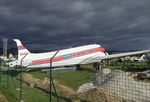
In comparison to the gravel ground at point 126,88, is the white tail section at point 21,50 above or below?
above

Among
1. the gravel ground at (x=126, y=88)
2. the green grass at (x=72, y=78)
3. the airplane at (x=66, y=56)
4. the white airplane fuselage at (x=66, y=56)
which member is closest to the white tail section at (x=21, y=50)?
the airplane at (x=66, y=56)

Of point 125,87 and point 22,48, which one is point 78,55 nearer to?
point 22,48

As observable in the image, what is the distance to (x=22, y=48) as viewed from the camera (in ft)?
159

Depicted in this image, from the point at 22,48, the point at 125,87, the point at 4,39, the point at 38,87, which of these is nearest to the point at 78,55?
the point at 22,48

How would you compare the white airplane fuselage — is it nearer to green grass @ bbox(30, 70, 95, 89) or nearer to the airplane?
the airplane

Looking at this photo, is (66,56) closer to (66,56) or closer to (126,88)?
(66,56)

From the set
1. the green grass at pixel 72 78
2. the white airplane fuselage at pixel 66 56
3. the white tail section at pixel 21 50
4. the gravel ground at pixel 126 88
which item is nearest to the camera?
the gravel ground at pixel 126 88

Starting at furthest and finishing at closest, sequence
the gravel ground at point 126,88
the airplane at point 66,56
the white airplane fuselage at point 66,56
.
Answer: the airplane at point 66,56, the white airplane fuselage at point 66,56, the gravel ground at point 126,88

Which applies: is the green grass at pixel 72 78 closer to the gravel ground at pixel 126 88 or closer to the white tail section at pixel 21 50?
the gravel ground at pixel 126 88

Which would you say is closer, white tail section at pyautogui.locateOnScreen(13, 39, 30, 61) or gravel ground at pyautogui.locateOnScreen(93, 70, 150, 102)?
gravel ground at pyautogui.locateOnScreen(93, 70, 150, 102)

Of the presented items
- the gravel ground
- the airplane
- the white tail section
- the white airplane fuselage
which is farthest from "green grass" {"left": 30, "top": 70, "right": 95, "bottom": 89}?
the white tail section

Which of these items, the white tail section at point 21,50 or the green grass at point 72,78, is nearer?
the green grass at point 72,78

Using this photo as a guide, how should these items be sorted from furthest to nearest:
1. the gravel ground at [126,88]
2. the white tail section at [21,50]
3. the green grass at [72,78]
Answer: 1. the white tail section at [21,50]
2. the green grass at [72,78]
3. the gravel ground at [126,88]

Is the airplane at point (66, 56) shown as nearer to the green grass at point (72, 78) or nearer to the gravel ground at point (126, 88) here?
the green grass at point (72, 78)
